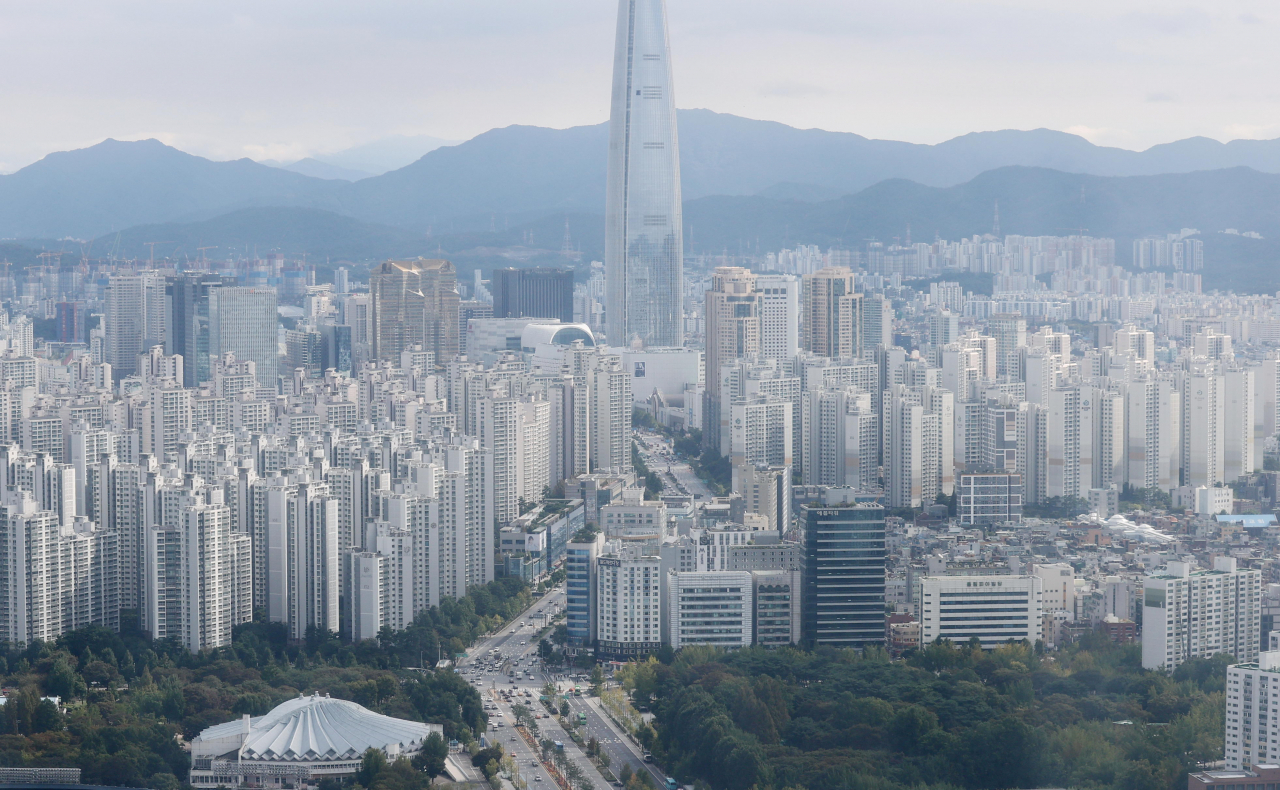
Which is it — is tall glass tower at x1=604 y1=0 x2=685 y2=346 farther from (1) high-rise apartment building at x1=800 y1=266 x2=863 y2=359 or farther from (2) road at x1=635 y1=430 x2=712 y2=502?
(2) road at x1=635 y1=430 x2=712 y2=502

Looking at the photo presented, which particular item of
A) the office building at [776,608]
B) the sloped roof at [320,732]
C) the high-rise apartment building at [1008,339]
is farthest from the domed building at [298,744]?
the high-rise apartment building at [1008,339]

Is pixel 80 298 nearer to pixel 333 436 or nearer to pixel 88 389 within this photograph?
pixel 88 389

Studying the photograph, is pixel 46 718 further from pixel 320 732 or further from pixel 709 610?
pixel 709 610

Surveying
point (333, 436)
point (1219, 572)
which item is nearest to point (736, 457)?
point (333, 436)

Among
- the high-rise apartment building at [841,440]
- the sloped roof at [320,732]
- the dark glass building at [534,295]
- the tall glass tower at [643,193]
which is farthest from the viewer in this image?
the dark glass building at [534,295]

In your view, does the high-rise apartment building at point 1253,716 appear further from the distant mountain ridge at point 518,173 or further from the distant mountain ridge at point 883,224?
the distant mountain ridge at point 883,224

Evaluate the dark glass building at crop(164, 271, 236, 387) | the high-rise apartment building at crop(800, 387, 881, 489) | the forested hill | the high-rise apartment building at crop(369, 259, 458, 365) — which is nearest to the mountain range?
the dark glass building at crop(164, 271, 236, 387)
